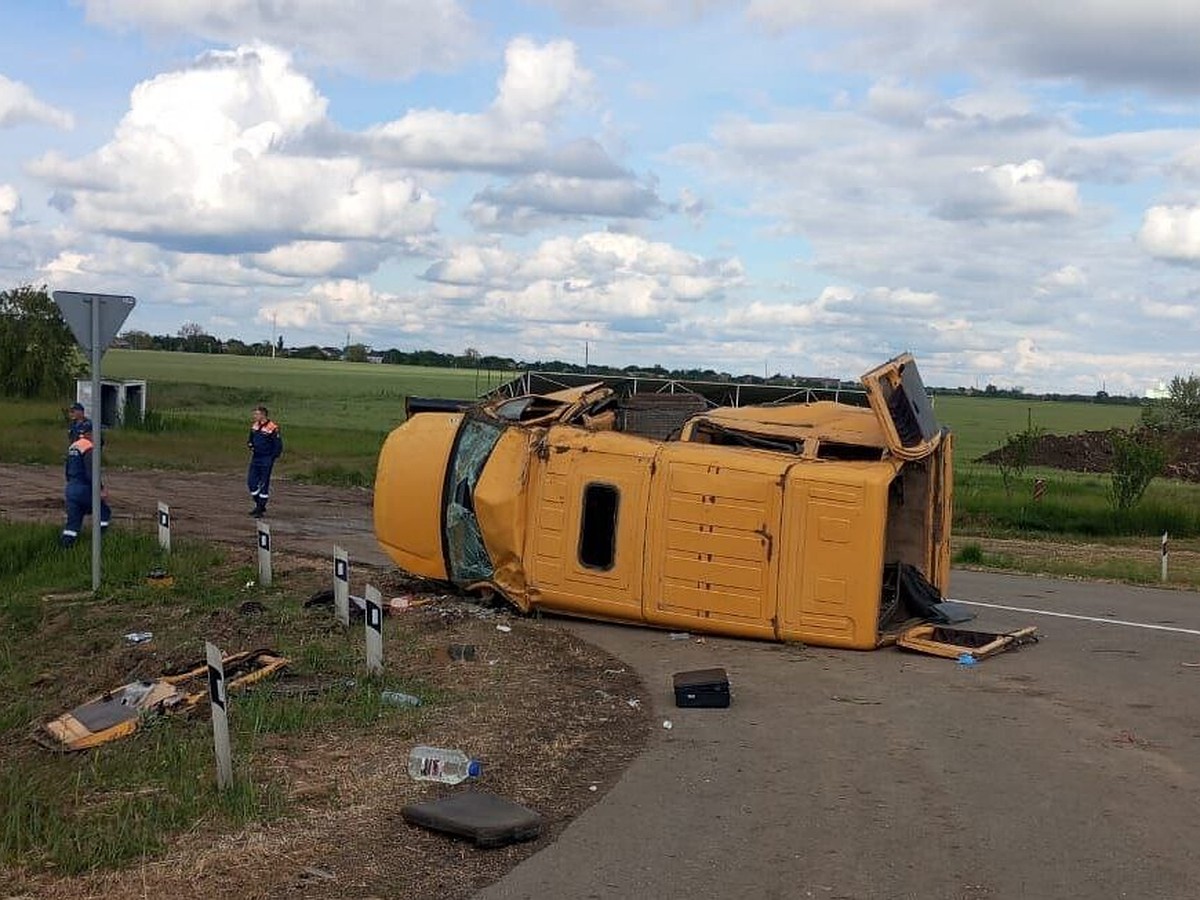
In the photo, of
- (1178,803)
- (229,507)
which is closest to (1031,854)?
(1178,803)

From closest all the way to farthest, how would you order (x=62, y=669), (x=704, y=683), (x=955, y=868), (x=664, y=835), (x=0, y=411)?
(x=955, y=868), (x=664, y=835), (x=704, y=683), (x=62, y=669), (x=0, y=411)

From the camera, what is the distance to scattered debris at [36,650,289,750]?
9.20 metres

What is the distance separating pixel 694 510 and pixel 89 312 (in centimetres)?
617

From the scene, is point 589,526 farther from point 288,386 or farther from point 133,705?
point 288,386

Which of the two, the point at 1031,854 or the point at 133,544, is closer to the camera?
the point at 1031,854

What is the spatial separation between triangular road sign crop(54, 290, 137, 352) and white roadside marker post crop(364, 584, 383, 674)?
4780 millimetres

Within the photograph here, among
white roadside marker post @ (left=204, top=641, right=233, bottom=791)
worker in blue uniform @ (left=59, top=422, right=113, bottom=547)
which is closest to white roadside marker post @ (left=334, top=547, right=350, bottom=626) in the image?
white roadside marker post @ (left=204, top=641, right=233, bottom=791)

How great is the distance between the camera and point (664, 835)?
22.2 ft

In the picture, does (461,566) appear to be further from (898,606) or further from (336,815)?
(336,815)

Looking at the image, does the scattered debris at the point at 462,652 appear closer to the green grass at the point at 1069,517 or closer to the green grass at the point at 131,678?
the green grass at the point at 131,678

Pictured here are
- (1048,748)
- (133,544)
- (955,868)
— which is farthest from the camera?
(133,544)

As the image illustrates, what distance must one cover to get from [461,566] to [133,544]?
5919 millimetres

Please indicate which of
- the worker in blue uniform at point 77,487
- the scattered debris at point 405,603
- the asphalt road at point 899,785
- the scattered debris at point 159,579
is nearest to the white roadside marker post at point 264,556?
the scattered debris at point 159,579

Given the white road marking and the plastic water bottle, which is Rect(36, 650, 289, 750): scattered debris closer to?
the plastic water bottle
